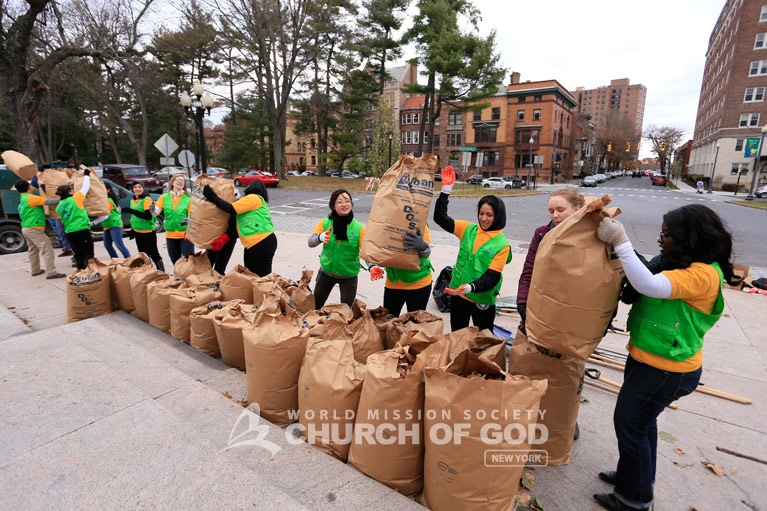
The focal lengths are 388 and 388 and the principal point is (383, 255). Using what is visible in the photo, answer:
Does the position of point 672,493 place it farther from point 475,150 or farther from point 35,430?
point 475,150

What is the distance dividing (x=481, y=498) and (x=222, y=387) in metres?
2.06

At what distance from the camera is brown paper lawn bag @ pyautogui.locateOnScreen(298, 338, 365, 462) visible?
212 centimetres

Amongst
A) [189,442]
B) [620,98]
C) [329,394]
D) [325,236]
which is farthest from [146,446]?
[620,98]

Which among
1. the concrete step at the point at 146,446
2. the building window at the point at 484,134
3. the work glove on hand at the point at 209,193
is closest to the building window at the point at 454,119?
the building window at the point at 484,134

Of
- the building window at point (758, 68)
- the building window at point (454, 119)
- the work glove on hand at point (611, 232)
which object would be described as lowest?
the work glove on hand at point (611, 232)

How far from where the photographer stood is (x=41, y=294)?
5805mm

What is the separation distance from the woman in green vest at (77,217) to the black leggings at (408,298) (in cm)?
511

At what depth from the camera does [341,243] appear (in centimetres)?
355

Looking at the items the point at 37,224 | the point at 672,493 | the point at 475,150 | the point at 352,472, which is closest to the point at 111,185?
the point at 37,224

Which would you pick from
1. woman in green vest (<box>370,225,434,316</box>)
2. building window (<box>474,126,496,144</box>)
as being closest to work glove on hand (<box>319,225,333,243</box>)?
woman in green vest (<box>370,225,434,316</box>)

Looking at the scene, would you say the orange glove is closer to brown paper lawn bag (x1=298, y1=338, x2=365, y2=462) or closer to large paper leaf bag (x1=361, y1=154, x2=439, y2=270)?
large paper leaf bag (x1=361, y1=154, x2=439, y2=270)

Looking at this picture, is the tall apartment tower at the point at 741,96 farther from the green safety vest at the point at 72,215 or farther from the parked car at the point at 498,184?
the green safety vest at the point at 72,215

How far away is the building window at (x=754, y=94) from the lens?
133ft

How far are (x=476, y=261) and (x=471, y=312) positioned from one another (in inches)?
18.6
